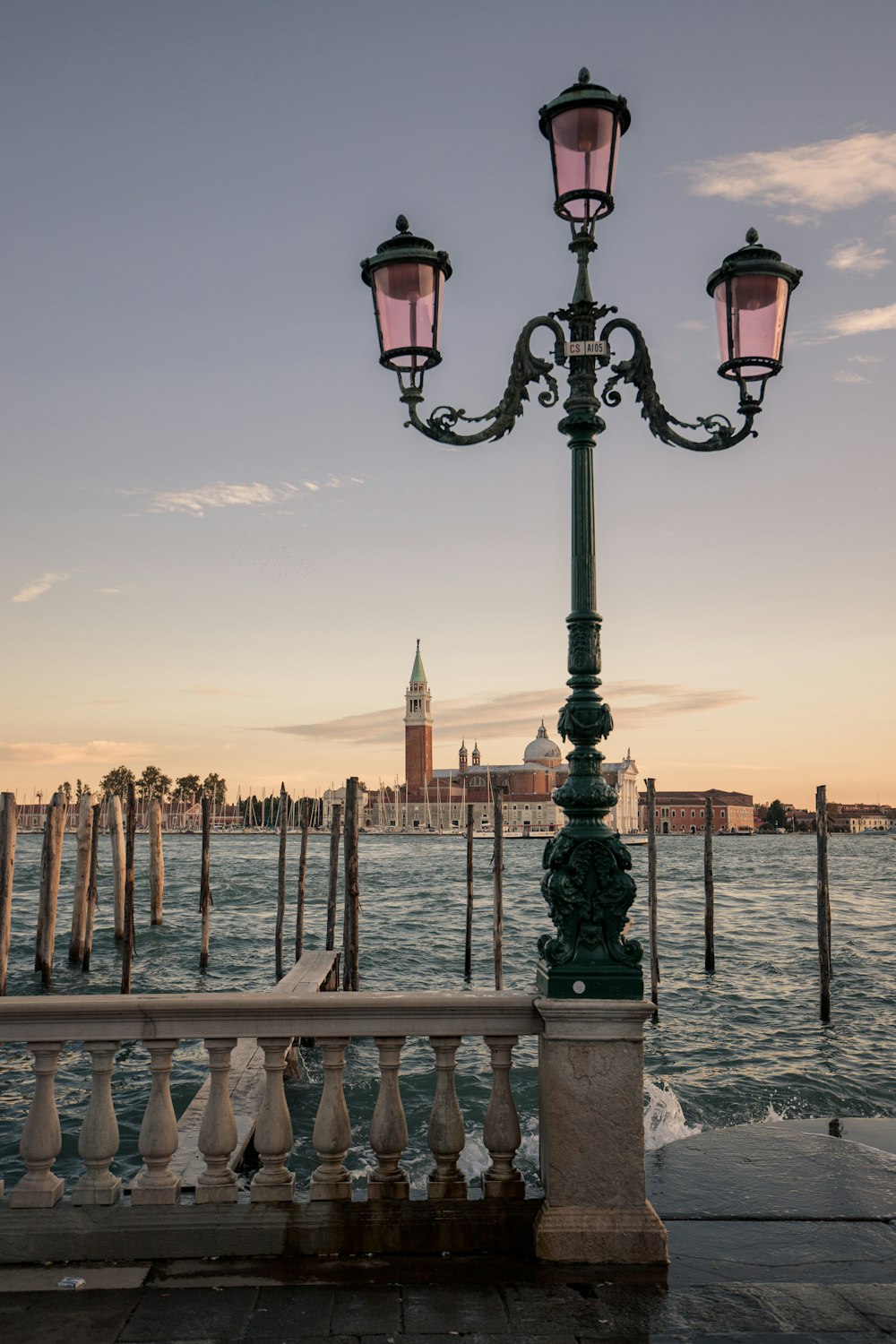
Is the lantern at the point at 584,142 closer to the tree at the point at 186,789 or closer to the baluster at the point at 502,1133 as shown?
the baluster at the point at 502,1133

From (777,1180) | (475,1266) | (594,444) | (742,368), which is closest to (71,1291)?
(475,1266)

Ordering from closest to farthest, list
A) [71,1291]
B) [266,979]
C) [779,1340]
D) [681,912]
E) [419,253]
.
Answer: [779,1340]
[71,1291]
[419,253]
[266,979]
[681,912]

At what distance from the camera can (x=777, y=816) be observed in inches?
5340

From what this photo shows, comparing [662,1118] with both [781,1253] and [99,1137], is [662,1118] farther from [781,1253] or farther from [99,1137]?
[99,1137]

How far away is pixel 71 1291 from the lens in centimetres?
326

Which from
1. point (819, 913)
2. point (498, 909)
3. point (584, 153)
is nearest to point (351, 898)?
point (498, 909)

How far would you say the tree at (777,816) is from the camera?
444ft

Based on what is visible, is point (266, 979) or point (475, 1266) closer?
point (475, 1266)

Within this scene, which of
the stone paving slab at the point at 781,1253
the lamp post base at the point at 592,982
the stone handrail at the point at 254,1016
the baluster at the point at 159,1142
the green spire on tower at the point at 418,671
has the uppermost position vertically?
the green spire on tower at the point at 418,671

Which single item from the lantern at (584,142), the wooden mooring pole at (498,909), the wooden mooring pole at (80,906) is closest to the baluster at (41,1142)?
the lantern at (584,142)

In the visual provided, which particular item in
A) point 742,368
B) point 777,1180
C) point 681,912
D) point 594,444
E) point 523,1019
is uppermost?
point 742,368

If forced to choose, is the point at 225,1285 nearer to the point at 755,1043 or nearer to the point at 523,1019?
A: the point at 523,1019

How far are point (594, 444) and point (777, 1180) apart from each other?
3.23m

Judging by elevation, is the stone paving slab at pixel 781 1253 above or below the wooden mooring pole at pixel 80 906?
above
